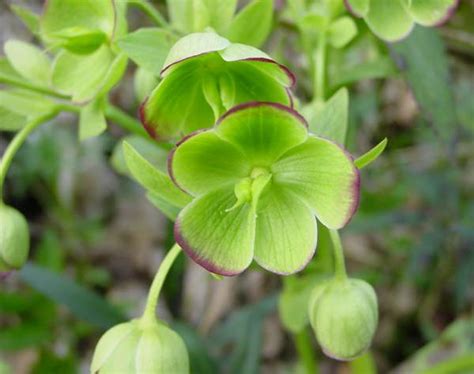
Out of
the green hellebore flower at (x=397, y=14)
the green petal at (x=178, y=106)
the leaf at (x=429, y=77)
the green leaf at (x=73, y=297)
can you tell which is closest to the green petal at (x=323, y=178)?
the green petal at (x=178, y=106)

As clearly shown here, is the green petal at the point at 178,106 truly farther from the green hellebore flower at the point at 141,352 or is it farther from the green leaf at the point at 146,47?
the green hellebore flower at the point at 141,352

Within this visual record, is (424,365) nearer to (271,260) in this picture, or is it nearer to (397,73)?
(397,73)

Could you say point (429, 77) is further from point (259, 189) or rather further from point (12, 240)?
point (12, 240)

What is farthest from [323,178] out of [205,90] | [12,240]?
[12,240]

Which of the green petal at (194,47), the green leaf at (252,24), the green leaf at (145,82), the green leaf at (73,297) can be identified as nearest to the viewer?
the green petal at (194,47)

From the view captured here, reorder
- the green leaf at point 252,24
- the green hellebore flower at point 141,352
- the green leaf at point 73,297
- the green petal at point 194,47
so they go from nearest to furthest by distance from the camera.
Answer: the green petal at point 194,47
the green hellebore flower at point 141,352
the green leaf at point 252,24
the green leaf at point 73,297

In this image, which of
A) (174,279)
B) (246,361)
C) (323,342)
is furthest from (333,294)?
(174,279)

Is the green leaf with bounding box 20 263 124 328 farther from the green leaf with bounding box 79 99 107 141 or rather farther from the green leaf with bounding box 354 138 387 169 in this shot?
the green leaf with bounding box 354 138 387 169
